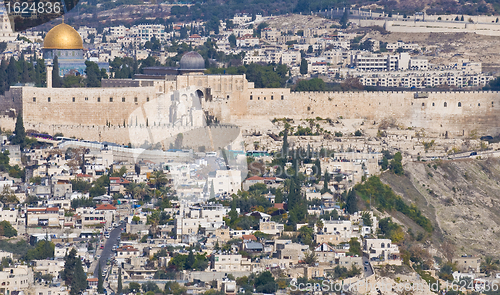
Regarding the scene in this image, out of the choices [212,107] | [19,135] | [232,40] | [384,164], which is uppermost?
[212,107]

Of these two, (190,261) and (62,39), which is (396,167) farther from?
(190,261)

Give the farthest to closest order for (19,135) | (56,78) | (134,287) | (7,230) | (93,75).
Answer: (93,75) < (56,78) < (19,135) < (7,230) < (134,287)

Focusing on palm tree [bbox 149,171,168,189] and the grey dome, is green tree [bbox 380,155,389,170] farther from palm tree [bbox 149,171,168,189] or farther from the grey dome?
the grey dome

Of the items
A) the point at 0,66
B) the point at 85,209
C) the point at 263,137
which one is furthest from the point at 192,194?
the point at 0,66

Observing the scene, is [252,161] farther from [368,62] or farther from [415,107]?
[368,62]

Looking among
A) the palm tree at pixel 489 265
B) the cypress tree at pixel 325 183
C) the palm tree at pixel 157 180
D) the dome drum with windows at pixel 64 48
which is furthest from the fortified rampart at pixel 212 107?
the palm tree at pixel 489 265

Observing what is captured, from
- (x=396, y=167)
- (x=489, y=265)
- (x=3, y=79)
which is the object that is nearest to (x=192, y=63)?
(x=3, y=79)
